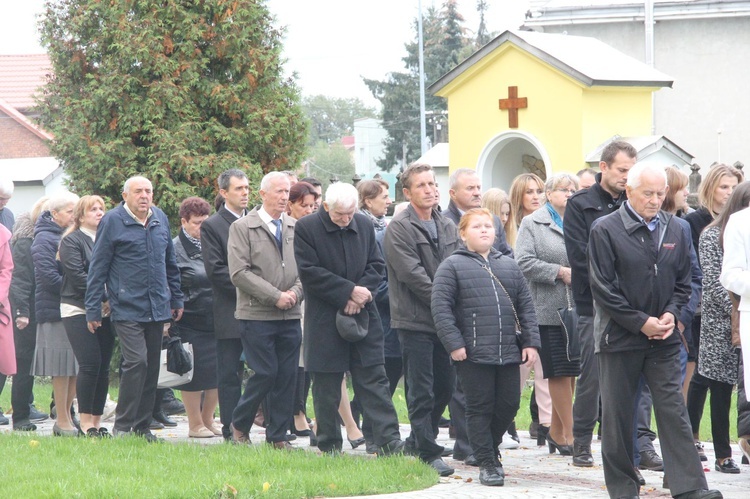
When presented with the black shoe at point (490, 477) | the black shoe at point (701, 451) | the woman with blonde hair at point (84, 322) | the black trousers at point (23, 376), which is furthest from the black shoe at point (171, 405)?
the black shoe at point (701, 451)

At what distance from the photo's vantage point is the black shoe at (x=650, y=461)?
8.55 m

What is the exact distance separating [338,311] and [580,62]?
14.7 m

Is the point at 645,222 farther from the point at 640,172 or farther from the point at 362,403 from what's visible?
the point at 362,403

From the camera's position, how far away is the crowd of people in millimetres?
7234

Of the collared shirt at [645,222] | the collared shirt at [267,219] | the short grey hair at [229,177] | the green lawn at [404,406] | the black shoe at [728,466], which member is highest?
the short grey hair at [229,177]

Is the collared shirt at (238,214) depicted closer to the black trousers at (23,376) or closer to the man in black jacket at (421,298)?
the man in black jacket at (421,298)

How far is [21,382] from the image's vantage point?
11.7m

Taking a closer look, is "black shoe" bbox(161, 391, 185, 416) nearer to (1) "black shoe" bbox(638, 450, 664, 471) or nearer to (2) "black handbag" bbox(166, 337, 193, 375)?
(2) "black handbag" bbox(166, 337, 193, 375)

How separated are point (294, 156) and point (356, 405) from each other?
6488 millimetres

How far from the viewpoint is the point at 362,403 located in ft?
29.8

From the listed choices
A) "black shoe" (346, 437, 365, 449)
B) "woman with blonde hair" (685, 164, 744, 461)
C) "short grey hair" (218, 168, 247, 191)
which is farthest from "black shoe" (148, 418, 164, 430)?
"woman with blonde hair" (685, 164, 744, 461)

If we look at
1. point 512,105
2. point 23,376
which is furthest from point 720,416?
point 512,105

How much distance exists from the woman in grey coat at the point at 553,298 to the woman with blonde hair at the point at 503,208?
0.75 meters

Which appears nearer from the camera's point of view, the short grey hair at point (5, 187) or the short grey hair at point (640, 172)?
the short grey hair at point (640, 172)
